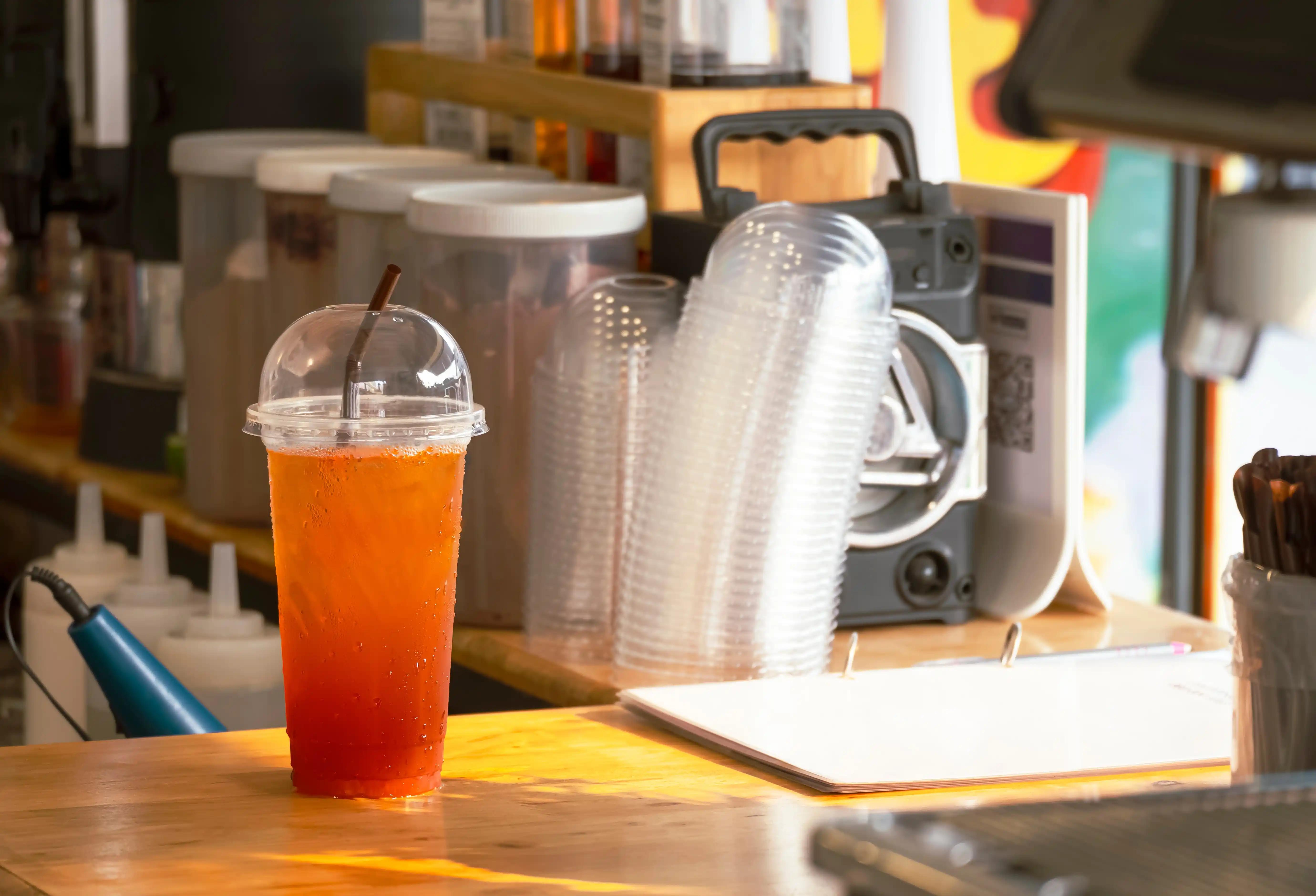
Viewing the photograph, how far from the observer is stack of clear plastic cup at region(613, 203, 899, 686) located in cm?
143

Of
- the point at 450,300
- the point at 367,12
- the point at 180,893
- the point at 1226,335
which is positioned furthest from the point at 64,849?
the point at 367,12

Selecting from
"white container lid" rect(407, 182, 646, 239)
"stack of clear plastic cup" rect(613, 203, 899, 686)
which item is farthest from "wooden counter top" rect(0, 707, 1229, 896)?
"white container lid" rect(407, 182, 646, 239)

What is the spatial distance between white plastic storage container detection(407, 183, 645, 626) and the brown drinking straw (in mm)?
504

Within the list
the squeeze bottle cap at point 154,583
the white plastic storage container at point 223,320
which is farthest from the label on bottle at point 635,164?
the squeeze bottle cap at point 154,583

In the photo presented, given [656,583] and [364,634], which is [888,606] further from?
[364,634]

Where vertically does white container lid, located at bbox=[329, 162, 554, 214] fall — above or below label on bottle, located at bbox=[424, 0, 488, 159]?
below

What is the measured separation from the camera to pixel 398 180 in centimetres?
186

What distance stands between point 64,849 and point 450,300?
771 millimetres

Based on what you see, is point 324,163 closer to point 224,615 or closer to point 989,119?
point 224,615

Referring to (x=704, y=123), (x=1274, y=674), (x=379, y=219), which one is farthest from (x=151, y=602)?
(x=1274, y=674)

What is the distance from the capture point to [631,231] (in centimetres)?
172

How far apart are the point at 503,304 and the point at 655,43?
306 mm

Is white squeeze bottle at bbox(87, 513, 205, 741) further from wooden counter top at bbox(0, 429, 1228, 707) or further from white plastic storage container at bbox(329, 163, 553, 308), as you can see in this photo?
white plastic storage container at bbox(329, 163, 553, 308)

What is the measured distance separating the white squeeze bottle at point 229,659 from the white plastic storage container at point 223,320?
399 mm
